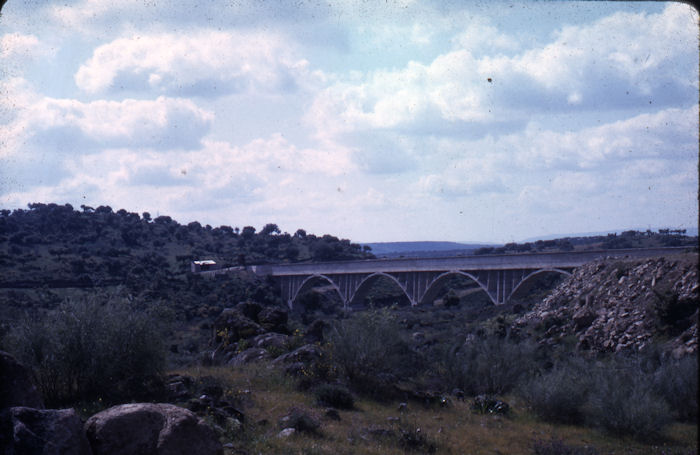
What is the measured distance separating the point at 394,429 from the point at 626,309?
17192mm

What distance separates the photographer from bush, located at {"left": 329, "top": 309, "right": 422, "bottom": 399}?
15906 millimetres

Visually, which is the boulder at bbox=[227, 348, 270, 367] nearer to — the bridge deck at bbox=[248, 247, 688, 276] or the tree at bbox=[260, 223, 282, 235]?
the bridge deck at bbox=[248, 247, 688, 276]

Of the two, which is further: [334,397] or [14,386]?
[334,397]

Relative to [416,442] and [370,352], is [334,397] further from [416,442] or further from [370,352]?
[416,442]

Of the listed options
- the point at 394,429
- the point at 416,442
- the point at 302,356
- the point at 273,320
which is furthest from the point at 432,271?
the point at 416,442

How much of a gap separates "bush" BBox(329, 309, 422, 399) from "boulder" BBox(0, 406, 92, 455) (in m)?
9.60

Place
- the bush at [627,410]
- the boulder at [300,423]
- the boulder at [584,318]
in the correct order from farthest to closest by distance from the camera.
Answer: the boulder at [584,318] → the bush at [627,410] → the boulder at [300,423]

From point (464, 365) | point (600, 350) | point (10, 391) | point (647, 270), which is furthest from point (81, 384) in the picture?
point (647, 270)

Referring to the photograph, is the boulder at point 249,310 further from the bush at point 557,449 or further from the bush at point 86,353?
the bush at point 557,449

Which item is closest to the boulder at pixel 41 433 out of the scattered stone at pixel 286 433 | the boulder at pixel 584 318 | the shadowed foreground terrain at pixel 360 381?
the shadowed foreground terrain at pixel 360 381

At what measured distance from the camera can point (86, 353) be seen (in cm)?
1198

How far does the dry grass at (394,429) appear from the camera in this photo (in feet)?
33.0

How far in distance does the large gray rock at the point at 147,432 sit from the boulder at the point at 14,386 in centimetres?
88

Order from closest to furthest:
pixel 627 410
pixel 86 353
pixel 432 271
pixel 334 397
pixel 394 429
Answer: pixel 394 429, pixel 627 410, pixel 86 353, pixel 334 397, pixel 432 271
